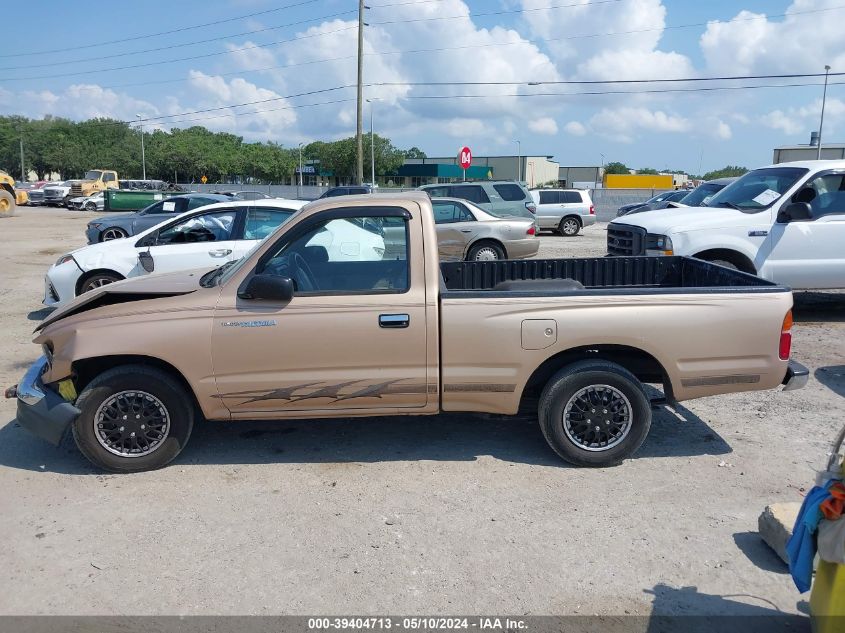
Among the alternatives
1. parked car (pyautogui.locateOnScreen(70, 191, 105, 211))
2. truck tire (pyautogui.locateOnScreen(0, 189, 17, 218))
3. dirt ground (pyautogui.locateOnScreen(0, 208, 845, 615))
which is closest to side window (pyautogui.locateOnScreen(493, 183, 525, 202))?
dirt ground (pyautogui.locateOnScreen(0, 208, 845, 615))

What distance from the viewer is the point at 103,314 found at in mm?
4875

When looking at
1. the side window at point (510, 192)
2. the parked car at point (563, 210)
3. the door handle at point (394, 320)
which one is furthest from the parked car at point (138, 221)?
the door handle at point (394, 320)

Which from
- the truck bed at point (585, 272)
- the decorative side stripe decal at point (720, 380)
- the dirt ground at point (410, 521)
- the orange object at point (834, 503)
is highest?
the truck bed at point (585, 272)

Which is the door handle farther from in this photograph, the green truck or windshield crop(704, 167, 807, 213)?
the green truck

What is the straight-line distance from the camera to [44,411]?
4766mm

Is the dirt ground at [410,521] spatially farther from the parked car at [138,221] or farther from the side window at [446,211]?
the parked car at [138,221]

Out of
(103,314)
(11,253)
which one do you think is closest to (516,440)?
(103,314)

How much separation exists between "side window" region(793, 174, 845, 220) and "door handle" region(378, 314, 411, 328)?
684cm

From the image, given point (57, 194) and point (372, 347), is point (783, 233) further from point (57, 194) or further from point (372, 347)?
point (57, 194)

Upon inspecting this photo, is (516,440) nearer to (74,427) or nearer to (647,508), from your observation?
(647,508)

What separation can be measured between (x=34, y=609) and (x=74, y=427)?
5.08ft

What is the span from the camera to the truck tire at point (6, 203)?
114 feet

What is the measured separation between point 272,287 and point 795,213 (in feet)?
23.8

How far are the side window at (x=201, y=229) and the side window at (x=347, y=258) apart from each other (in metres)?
4.84
